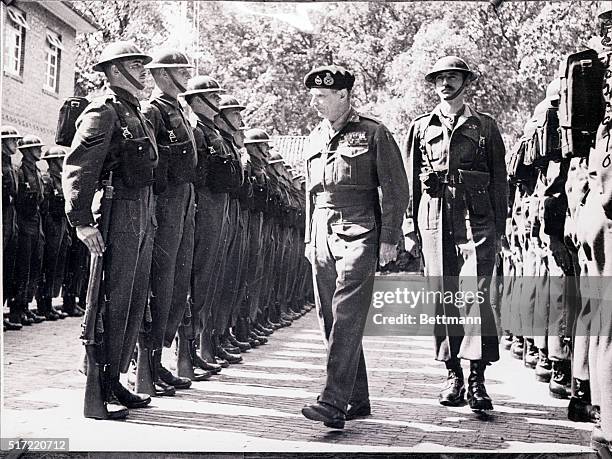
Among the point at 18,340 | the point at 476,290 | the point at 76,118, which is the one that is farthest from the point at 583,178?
the point at 18,340

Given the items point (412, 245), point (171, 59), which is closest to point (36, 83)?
point (171, 59)

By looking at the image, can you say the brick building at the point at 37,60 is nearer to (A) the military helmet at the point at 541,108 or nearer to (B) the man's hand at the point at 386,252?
(B) the man's hand at the point at 386,252

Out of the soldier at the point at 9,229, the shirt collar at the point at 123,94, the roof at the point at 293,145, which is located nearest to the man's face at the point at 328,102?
the roof at the point at 293,145

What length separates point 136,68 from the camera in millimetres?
5207

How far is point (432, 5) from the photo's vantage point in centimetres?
491

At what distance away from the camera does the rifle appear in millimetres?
4887

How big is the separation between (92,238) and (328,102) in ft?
4.98

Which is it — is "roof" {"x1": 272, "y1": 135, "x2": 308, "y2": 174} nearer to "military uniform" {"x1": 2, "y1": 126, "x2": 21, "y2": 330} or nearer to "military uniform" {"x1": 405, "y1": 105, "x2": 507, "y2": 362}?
"military uniform" {"x1": 405, "y1": 105, "x2": 507, "y2": 362}

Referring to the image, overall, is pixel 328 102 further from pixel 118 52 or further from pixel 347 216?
pixel 118 52

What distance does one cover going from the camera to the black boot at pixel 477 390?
534cm

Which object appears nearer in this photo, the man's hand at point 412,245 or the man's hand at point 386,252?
the man's hand at point 386,252

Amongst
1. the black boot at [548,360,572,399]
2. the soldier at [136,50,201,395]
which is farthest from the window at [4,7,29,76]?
Answer: the black boot at [548,360,572,399]

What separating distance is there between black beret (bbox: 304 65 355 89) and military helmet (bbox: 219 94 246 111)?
1041 millimetres

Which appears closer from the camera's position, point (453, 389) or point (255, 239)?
point (453, 389)
